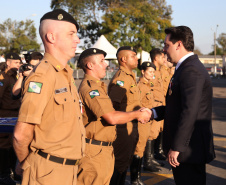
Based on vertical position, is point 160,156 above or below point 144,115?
below

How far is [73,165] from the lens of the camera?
288cm

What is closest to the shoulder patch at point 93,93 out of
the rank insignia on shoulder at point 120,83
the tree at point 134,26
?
the rank insignia on shoulder at point 120,83

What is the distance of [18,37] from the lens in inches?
1837

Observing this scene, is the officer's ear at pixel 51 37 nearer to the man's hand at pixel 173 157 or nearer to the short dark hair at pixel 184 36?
the short dark hair at pixel 184 36

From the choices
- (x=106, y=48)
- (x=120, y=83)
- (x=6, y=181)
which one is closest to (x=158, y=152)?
(x=120, y=83)

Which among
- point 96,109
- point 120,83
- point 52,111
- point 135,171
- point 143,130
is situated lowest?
point 135,171

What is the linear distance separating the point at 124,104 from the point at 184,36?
1930mm

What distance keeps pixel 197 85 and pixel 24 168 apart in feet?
5.72

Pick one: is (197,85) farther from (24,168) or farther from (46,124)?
(24,168)

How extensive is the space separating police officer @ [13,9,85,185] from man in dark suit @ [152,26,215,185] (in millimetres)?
1029

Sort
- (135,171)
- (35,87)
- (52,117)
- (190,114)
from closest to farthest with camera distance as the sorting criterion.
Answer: (35,87) → (52,117) → (190,114) → (135,171)

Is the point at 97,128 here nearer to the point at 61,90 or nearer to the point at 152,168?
the point at 61,90

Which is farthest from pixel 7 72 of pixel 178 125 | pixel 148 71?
pixel 178 125

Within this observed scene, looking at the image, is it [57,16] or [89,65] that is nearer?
[57,16]
